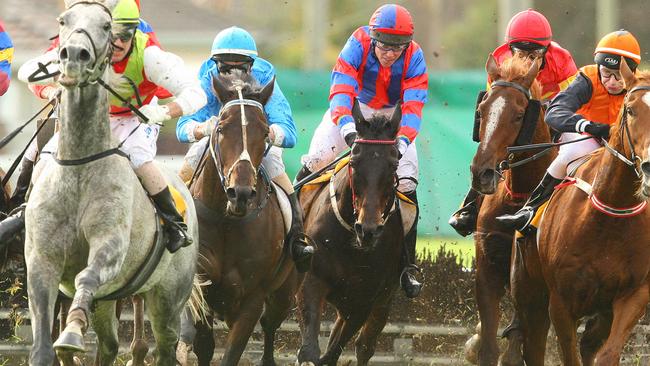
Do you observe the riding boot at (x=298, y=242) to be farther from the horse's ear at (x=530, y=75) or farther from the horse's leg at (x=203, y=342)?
the horse's ear at (x=530, y=75)

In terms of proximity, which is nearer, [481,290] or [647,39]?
[481,290]

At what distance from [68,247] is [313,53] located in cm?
1056

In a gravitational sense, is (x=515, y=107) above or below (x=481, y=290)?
above

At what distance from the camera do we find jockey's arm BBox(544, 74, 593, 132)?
879 cm

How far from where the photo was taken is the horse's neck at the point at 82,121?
23.7ft

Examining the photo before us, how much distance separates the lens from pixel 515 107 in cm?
912

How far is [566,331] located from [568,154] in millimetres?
1265

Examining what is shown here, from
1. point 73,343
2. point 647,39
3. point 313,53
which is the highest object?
point 647,39

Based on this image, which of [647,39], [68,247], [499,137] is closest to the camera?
[68,247]

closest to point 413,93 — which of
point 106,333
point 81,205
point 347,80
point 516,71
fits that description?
point 347,80

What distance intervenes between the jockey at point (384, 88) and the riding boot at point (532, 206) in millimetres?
1127

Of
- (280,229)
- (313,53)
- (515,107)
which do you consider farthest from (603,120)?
(313,53)

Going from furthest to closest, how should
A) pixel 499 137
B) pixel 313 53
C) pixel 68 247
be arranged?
pixel 313 53 < pixel 499 137 < pixel 68 247

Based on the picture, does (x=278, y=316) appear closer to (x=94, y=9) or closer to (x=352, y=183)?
(x=352, y=183)
